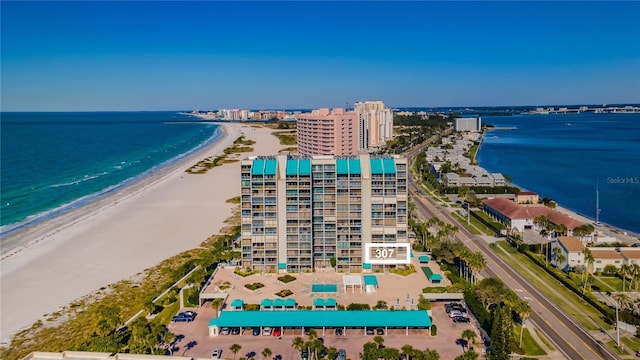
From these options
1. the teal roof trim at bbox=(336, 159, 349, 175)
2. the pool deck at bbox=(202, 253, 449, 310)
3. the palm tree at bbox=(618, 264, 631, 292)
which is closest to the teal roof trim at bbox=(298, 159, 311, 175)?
the teal roof trim at bbox=(336, 159, 349, 175)

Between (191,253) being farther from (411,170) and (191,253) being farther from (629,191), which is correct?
(629,191)

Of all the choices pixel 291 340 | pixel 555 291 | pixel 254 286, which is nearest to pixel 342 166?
pixel 254 286

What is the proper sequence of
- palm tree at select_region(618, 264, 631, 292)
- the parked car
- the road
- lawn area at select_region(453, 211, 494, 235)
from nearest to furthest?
the parked car, the road, palm tree at select_region(618, 264, 631, 292), lawn area at select_region(453, 211, 494, 235)

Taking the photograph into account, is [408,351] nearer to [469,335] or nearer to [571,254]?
[469,335]

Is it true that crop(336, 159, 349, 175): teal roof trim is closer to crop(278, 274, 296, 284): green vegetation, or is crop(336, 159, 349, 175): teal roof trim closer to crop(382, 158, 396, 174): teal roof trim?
crop(382, 158, 396, 174): teal roof trim

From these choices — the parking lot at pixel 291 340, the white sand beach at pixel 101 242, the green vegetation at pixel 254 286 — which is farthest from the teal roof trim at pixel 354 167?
the white sand beach at pixel 101 242
